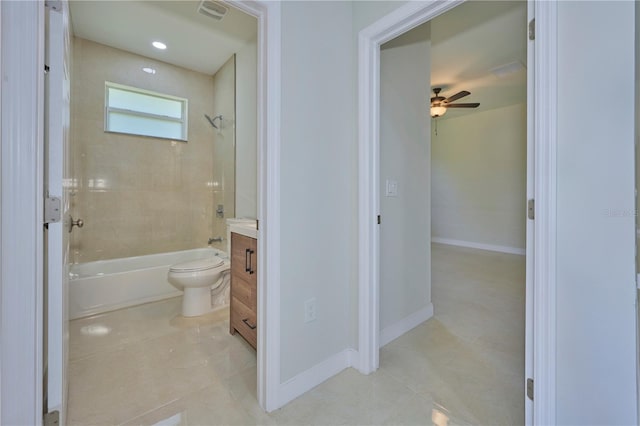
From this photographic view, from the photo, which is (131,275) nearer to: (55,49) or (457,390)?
(55,49)

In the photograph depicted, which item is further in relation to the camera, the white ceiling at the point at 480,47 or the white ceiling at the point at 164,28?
the white ceiling at the point at 480,47

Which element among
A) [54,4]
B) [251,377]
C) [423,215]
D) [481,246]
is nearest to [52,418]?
[251,377]

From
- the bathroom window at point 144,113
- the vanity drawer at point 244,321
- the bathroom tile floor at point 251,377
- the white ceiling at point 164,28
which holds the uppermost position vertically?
the white ceiling at point 164,28

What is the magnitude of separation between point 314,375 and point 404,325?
977 mm

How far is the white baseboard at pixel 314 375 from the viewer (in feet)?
4.84

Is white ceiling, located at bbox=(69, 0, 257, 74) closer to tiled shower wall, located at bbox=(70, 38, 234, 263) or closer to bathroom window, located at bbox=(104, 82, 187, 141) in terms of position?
tiled shower wall, located at bbox=(70, 38, 234, 263)

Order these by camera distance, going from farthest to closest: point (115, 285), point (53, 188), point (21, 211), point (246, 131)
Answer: point (246, 131)
point (115, 285)
point (53, 188)
point (21, 211)

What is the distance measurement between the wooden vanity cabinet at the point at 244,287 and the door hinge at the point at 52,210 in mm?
969

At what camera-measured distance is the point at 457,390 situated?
5.15 ft

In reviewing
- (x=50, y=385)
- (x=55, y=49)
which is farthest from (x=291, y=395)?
(x=55, y=49)

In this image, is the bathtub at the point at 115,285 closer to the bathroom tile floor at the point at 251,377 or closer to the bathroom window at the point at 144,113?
the bathroom tile floor at the point at 251,377

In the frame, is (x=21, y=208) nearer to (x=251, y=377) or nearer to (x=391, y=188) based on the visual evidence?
(x=251, y=377)

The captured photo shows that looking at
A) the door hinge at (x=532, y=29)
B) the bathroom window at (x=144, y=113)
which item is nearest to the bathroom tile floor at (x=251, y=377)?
the door hinge at (x=532, y=29)

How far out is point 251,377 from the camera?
5.48 ft
